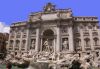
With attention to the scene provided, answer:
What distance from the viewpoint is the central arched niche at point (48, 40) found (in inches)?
1376

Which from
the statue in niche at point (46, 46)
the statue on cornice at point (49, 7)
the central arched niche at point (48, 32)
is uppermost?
the statue on cornice at point (49, 7)

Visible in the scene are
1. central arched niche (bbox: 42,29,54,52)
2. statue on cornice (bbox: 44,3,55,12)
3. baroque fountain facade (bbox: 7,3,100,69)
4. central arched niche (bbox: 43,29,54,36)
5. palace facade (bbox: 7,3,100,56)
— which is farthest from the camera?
statue on cornice (bbox: 44,3,55,12)

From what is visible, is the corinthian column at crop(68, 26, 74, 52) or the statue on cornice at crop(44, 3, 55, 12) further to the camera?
the statue on cornice at crop(44, 3, 55, 12)

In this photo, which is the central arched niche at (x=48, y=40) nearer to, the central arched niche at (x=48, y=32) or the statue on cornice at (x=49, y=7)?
the central arched niche at (x=48, y=32)

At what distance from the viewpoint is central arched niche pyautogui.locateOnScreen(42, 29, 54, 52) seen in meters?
35.0

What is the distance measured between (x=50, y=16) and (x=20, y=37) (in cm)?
847

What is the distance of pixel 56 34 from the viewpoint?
35.1m

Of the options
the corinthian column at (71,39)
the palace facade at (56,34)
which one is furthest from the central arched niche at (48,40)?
the corinthian column at (71,39)

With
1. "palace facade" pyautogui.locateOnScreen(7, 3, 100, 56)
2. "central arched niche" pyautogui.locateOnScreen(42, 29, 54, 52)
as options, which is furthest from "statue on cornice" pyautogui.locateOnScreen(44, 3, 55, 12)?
"central arched niche" pyautogui.locateOnScreen(42, 29, 54, 52)

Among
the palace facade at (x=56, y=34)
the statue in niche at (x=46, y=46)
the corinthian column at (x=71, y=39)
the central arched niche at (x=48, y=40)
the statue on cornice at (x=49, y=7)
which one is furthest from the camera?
the statue on cornice at (x=49, y=7)

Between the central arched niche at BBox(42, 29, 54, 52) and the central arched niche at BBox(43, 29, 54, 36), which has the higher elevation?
the central arched niche at BBox(43, 29, 54, 36)

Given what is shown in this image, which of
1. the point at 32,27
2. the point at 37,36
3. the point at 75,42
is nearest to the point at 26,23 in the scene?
the point at 32,27

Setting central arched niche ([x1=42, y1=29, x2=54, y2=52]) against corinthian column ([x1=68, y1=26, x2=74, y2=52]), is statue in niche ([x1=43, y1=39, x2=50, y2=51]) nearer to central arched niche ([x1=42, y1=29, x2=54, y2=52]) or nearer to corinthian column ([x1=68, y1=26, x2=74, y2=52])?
central arched niche ([x1=42, y1=29, x2=54, y2=52])

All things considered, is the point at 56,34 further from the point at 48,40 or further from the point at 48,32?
the point at 48,32
